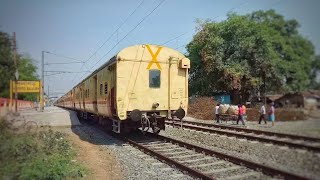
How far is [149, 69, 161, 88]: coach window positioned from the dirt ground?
297 cm

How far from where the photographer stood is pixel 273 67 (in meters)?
3.83

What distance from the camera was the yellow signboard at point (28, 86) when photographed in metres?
6.67

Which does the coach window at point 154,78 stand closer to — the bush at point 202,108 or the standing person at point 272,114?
the standing person at point 272,114

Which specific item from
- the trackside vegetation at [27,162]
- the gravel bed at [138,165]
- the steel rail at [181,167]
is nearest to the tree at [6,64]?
the trackside vegetation at [27,162]

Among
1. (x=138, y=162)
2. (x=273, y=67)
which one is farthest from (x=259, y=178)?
(x=138, y=162)

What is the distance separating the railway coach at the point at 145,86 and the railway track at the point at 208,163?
111cm

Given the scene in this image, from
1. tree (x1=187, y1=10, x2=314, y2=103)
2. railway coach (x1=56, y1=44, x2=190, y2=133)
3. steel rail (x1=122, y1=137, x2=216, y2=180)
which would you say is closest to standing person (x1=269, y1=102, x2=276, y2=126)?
tree (x1=187, y1=10, x2=314, y2=103)

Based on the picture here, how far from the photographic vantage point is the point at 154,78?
11461mm

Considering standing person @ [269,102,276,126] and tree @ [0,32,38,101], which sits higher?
tree @ [0,32,38,101]

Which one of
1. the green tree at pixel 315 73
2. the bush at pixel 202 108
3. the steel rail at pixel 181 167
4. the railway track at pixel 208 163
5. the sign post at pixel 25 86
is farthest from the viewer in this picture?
the bush at pixel 202 108

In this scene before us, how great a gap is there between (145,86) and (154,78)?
0.49 metres

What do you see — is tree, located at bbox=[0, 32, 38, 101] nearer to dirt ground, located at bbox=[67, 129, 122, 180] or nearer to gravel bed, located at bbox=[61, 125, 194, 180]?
dirt ground, located at bbox=[67, 129, 122, 180]

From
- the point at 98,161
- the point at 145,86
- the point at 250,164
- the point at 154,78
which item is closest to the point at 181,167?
the point at 250,164

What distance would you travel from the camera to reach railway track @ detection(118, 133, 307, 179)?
598 cm
